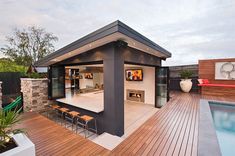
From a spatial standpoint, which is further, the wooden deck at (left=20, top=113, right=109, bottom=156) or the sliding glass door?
the sliding glass door

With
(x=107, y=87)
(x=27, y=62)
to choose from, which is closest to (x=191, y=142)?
(x=107, y=87)

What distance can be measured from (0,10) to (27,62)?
827 cm

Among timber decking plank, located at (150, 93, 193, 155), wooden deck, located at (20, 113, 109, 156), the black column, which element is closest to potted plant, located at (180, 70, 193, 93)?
timber decking plank, located at (150, 93, 193, 155)

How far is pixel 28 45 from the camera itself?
44.0 feet

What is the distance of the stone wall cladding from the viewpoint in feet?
18.5

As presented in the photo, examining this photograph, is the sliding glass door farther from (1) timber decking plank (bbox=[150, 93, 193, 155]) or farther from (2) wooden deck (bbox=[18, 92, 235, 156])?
(1) timber decking plank (bbox=[150, 93, 193, 155])

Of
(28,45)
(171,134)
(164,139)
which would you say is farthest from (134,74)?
(28,45)

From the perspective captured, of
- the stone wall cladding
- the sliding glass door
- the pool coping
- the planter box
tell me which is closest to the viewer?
the planter box

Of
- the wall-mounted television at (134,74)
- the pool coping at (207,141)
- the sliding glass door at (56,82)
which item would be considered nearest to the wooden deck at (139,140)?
the pool coping at (207,141)

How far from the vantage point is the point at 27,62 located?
13.2m

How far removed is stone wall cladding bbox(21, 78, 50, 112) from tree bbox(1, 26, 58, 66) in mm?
9129

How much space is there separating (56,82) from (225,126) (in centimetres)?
757

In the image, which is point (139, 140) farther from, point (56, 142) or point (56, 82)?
point (56, 82)

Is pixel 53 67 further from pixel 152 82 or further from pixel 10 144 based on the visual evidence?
pixel 152 82
